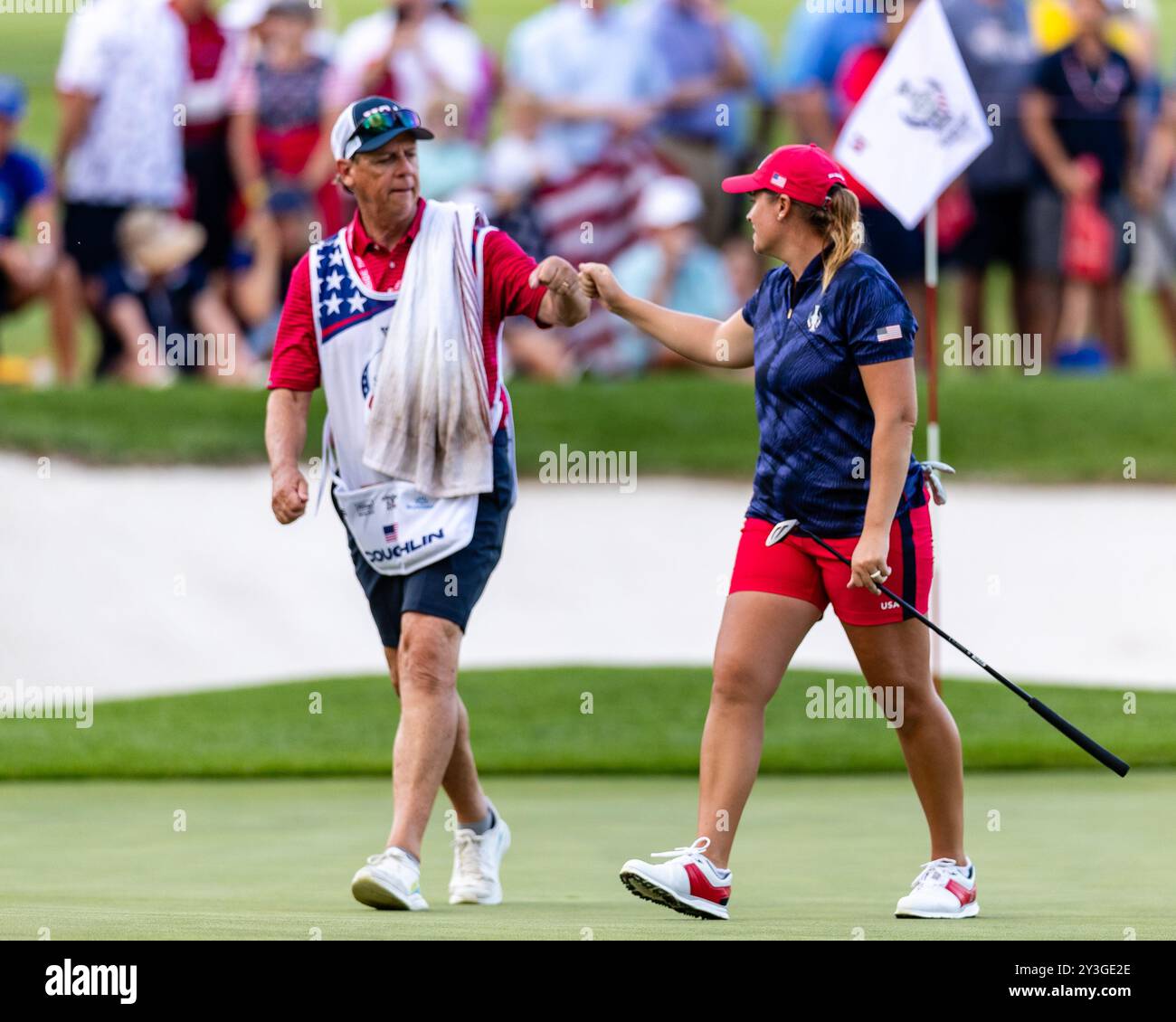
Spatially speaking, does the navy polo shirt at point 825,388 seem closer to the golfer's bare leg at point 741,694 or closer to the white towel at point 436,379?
the golfer's bare leg at point 741,694

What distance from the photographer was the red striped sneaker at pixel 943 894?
18.5ft

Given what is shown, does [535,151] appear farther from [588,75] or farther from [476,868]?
[476,868]

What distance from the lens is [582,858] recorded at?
7.10 m

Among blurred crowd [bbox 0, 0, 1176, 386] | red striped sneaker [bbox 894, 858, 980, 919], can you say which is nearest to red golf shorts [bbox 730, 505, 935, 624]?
red striped sneaker [bbox 894, 858, 980, 919]

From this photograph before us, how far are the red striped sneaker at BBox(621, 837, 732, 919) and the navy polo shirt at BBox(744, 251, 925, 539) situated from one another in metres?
0.84

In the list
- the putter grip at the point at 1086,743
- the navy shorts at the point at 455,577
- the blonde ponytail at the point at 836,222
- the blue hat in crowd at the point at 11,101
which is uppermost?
the blue hat in crowd at the point at 11,101

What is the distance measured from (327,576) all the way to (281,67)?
3.21 m

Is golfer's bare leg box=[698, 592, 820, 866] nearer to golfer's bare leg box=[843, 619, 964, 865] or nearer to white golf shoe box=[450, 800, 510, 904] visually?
golfer's bare leg box=[843, 619, 964, 865]

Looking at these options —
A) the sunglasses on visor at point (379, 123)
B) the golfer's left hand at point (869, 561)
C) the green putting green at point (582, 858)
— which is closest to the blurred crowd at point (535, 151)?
the green putting green at point (582, 858)

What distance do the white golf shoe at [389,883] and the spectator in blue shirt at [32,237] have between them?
33.3 feet

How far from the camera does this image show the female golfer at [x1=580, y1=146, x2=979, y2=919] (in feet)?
18.4

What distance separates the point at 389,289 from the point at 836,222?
1.18m

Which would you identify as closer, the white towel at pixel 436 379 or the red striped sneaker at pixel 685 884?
the red striped sneaker at pixel 685 884
